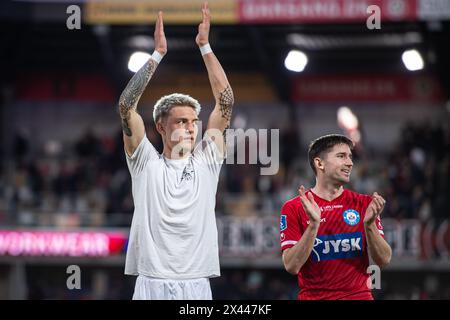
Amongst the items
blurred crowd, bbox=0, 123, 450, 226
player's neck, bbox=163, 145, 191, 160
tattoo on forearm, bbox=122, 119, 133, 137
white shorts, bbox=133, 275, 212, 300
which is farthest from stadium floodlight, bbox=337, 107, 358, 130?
white shorts, bbox=133, 275, 212, 300

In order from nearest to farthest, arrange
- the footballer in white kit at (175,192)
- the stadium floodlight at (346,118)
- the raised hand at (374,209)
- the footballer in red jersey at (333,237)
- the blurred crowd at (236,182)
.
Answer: the raised hand at (374,209)
the footballer in white kit at (175,192)
the footballer in red jersey at (333,237)
the blurred crowd at (236,182)
the stadium floodlight at (346,118)

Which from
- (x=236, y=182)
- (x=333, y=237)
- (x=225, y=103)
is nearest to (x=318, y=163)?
(x=333, y=237)

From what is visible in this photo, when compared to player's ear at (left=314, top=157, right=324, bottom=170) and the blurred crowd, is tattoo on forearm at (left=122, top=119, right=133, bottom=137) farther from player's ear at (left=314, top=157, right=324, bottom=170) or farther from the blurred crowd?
the blurred crowd

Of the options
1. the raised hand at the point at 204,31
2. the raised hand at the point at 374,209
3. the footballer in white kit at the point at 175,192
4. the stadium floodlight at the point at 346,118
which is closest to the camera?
the raised hand at the point at 374,209

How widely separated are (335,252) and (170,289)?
1200mm

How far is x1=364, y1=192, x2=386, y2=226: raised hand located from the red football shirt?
0.27m

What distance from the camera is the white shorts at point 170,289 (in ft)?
18.7

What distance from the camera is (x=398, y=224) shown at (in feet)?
61.7

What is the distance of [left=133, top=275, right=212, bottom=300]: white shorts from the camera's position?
18.7ft

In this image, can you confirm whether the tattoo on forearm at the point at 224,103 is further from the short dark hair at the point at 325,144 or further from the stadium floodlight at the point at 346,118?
the stadium floodlight at the point at 346,118

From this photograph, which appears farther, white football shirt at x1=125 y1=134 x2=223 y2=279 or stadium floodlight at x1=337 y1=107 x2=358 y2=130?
stadium floodlight at x1=337 y1=107 x2=358 y2=130

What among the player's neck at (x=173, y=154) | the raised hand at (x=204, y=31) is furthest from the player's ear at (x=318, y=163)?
the raised hand at (x=204, y=31)

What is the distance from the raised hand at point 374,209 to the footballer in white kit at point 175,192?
1.03m

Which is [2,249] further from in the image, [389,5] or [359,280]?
[359,280]
